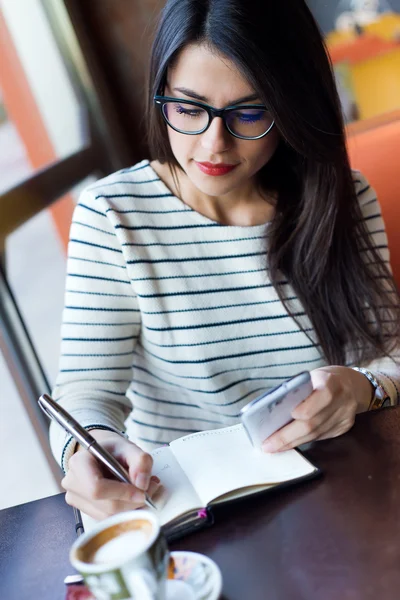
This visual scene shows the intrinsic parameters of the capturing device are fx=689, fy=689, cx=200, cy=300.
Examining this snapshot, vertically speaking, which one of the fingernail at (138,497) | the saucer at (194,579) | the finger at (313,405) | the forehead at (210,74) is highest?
the forehead at (210,74)

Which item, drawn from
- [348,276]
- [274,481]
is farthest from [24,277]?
[274,481]

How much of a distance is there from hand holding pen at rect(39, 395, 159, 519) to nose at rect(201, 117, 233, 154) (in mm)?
514

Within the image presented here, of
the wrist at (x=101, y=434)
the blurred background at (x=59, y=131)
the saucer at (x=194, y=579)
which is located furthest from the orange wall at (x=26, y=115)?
the saucer at (x=194, y=579)

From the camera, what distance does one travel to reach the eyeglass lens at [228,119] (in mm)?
1141

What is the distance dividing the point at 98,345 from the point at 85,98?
1.72 meters

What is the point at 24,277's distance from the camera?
2029 mm

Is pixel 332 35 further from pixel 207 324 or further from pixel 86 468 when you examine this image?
pixel 86 468

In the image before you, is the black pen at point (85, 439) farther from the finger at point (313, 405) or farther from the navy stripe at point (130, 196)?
the navy stripe at point (130, 196)

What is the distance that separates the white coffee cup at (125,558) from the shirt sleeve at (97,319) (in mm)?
545

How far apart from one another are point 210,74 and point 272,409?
1.84 feet

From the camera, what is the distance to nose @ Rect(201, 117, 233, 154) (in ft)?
3.71

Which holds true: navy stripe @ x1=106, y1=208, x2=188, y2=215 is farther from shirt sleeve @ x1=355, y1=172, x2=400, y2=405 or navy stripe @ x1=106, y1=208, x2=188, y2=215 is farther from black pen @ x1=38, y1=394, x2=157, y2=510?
black pen @ x1=38, y1=394, x2=157, y2=510

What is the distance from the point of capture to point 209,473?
0.85 meters

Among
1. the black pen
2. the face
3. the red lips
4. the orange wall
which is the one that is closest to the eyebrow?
the face
